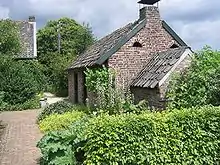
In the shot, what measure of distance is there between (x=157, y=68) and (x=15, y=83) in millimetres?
12700

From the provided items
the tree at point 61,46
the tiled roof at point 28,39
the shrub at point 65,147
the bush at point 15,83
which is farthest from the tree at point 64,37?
the shrub at point 65,147

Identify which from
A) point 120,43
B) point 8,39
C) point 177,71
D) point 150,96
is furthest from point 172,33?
point 8,39

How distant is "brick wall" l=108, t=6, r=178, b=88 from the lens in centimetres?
1731

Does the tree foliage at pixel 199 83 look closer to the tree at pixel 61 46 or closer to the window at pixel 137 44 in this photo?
the window at pixel 137 44

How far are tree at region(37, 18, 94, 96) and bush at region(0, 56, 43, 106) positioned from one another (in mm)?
9114

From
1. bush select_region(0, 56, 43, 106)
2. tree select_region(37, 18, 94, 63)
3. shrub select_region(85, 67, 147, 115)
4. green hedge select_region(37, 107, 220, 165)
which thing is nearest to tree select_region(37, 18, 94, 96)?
tree select_region(37, 18, 94, 63)

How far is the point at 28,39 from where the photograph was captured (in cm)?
3772

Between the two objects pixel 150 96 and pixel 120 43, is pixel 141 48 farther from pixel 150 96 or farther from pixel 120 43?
pixel 150 96

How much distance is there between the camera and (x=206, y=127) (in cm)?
845

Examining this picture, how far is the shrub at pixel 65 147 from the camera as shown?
8445mm

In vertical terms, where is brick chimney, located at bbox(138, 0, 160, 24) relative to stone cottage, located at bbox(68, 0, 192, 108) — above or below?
above

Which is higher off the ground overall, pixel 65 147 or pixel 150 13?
pixel 150 13

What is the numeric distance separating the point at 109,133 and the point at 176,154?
5.45 ft

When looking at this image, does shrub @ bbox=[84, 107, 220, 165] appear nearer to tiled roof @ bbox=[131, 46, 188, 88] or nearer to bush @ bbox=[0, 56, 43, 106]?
tiled roof @ bbox=[131, 46, 188, 88]
